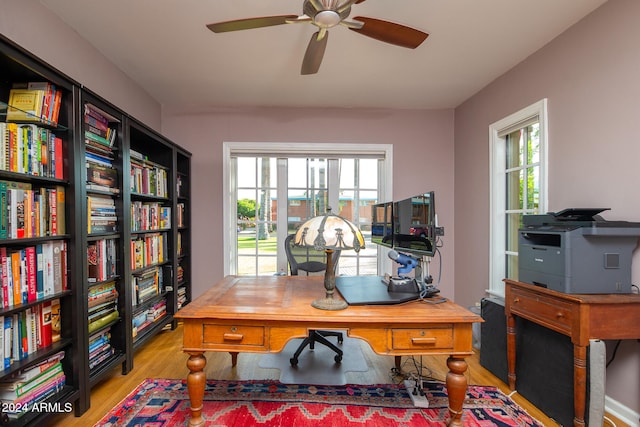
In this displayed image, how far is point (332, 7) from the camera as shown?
140 centimetres

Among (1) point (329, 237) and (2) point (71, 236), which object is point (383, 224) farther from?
(2) point (71, 236)

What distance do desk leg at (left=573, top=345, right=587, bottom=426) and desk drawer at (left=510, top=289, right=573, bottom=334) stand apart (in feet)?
0.34

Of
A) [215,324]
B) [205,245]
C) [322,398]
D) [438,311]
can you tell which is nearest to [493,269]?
[438,311]

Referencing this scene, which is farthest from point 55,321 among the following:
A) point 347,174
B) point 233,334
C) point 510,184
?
point 510,184

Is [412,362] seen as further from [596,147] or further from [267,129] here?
[267,129]

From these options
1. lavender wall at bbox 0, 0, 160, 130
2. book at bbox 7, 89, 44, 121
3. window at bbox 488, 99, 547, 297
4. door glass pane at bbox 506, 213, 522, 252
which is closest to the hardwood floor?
window at bbox 488, 99, 547, 297

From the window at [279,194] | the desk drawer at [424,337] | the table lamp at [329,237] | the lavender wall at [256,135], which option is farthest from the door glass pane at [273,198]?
the desk drawer at [424,337]

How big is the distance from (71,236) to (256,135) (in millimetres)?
2155

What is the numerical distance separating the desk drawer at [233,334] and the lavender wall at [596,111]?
207cm

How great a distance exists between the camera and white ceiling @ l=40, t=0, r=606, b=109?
183 centimetres

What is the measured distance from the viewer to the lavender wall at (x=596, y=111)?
1639 millimetres

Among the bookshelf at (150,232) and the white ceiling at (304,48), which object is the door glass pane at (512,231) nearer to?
the white ceiling at (304,48)

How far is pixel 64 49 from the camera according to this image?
1988 mm

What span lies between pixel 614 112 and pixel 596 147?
21 cm
